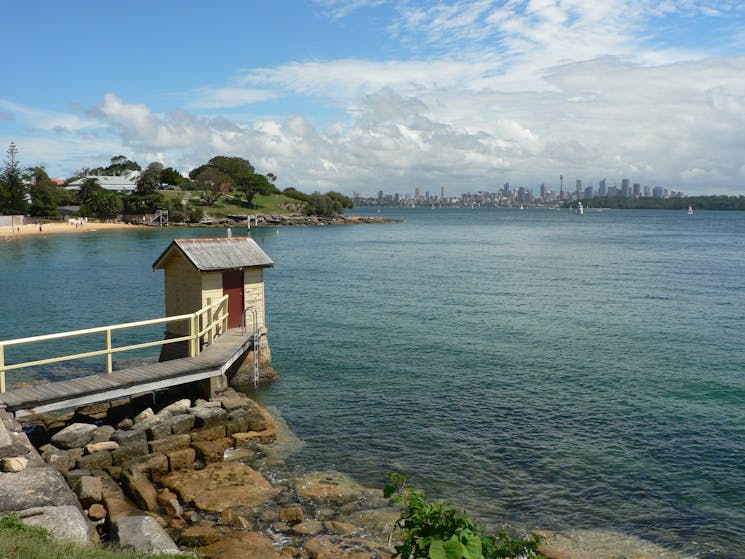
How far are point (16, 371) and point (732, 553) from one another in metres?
24.3

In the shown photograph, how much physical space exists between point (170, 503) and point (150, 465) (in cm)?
170

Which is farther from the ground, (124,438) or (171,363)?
(171,363)

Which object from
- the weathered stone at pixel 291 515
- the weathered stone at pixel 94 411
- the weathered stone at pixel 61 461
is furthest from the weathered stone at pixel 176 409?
the weathered stone at pixel 291 515

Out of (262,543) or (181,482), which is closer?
(262,543)

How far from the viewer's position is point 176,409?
17.3 meters

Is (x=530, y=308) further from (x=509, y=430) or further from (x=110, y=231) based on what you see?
(x=110, y=231)

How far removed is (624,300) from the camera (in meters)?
40.5

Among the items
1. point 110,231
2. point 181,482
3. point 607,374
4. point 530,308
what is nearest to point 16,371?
point 181,482

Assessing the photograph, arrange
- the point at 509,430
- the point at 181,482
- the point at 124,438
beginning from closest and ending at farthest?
the point at 181,482 → the point at 124,438 → the point at 509,430

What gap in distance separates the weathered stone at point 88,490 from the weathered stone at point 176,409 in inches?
145

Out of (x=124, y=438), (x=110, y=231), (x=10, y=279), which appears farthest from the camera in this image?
(x=110, y=231)

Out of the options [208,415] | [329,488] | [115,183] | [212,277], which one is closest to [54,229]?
[115,183]

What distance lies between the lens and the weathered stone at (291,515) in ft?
42.8

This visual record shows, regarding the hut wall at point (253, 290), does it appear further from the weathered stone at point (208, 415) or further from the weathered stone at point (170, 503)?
the weathered stone at point (170, 503)
